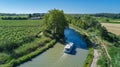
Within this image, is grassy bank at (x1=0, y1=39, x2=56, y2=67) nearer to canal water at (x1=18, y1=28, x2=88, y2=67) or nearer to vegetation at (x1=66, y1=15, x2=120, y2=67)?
canal water at (x1=18, y1=28, x2=88, y2=67)

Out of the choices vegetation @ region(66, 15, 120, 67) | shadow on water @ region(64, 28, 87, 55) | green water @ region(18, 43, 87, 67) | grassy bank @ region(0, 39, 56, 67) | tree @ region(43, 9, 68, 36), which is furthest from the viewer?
tree @ region(43, 9, 68, 36)

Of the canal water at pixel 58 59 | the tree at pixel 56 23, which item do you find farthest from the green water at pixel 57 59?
the tree at pixel 56 23

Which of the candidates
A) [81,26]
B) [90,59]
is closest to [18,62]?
[90,59]

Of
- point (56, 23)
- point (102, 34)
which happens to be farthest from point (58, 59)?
point (102, 34)

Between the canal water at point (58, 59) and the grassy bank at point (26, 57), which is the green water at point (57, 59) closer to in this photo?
the canal water at point (58, 59)

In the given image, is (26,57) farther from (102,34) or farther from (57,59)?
(102,34)

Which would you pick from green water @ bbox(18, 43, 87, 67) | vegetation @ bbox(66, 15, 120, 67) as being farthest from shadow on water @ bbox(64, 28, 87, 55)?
vegetation @ bbox(66, 15, 120, 67)
